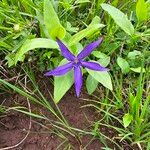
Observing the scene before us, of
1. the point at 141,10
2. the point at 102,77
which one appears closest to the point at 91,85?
the point at 102,77

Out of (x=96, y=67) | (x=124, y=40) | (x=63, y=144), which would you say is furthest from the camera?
(x=124, y=40)

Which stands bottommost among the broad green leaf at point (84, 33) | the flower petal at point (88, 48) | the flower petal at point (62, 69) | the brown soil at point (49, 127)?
the brown soil at point (49, 127)

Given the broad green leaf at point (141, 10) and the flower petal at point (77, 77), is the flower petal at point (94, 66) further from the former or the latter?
the broad green leaf at point (141, 10)

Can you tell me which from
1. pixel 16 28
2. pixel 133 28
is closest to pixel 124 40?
pixel 133 28

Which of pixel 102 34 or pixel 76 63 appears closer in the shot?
pixel 76 63

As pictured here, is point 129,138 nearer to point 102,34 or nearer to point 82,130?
point 82,130

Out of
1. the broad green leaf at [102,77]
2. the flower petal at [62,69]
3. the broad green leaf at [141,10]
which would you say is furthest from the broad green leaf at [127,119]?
the broad green leaf at [141,10]

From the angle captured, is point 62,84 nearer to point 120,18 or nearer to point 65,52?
point 65,52
